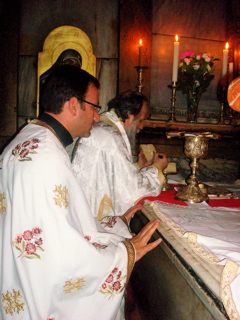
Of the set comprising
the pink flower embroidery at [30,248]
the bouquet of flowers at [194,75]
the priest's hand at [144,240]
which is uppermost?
the bouquet of flowers at [194,75]

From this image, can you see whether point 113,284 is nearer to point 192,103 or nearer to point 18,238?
point 18,238

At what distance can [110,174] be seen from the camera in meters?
2.15

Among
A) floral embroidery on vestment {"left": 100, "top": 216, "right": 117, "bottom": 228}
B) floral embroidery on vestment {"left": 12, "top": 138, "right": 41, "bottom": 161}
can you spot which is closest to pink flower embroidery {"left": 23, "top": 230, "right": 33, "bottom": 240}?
floral embroidery on vestment {"left": 12, "top": 138, "right": 41, "bottom": 161}

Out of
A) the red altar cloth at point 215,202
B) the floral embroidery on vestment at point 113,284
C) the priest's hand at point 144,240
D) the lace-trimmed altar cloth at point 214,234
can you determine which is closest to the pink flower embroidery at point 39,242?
the floral embroidery on vestment at point 113,284

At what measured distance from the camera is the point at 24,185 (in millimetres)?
1074

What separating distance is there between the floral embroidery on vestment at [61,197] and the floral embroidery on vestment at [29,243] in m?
0.13

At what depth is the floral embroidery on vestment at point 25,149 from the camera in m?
1.14

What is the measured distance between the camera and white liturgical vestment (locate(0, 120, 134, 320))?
1.04 meters

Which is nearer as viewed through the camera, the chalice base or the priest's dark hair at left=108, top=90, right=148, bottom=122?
the chalice base

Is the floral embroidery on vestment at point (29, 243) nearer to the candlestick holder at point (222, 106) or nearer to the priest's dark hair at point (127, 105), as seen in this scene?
the priest's dark hair at point (127, 105)

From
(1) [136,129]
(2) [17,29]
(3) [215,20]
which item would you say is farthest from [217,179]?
(2) [17,29]

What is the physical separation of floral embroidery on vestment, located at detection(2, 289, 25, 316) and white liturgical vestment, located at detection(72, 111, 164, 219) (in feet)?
3.62

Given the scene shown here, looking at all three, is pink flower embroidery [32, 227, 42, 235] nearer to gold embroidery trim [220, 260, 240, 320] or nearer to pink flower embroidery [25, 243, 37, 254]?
pink flower embroidery [25, 243, 37, 254]

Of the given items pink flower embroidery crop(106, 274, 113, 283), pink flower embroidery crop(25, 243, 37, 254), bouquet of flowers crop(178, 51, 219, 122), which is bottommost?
pink flower embroidery crop(106, 274, 113, 283)
